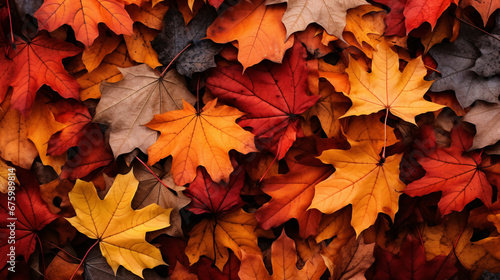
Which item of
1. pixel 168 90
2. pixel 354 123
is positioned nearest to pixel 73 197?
pixel 168 90

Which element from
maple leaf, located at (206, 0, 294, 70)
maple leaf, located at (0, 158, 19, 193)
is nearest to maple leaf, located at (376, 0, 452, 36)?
maple leaf, located at (206, 0, 294, 70)

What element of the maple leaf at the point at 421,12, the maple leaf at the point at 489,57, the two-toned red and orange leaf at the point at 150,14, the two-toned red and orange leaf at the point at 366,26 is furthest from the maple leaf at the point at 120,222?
the maple leaf at the point at 489,57

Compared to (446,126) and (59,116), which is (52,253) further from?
(446,126)

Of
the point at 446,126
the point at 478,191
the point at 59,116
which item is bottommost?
the point at 478,191

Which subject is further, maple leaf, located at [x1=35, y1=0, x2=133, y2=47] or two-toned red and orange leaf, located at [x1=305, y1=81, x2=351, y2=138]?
two-toned red and orange leaf, located at [x1=305, y1=81, x2=351, y2=138]

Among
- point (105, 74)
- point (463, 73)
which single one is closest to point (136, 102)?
point (105, 74)

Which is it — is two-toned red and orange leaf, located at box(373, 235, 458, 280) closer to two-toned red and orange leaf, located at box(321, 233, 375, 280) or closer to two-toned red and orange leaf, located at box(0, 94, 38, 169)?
two-toned red and orange leaf, located at box(321, 233, 375, 280)
